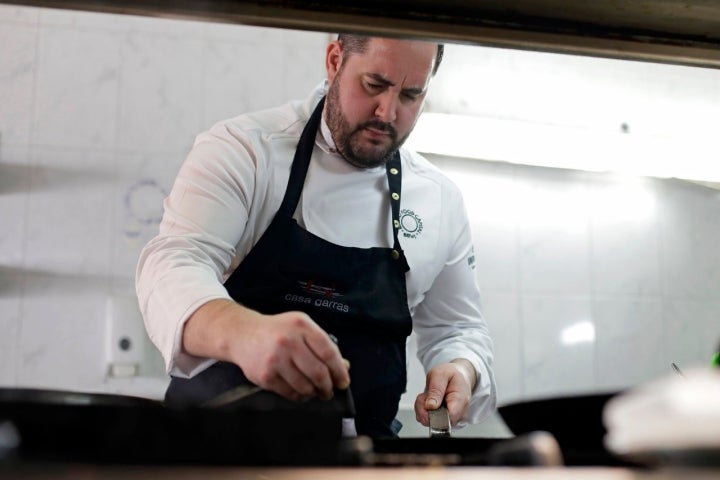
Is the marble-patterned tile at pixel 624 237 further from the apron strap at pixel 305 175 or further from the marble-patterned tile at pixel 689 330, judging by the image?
the apron strap at pixel 305 175

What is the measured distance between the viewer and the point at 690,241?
2.88 m

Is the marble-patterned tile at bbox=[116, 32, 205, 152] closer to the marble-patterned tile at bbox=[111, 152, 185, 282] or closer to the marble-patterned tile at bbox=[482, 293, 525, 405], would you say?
the marble-patterned tile at bbox=[111, 152, 185, 282]

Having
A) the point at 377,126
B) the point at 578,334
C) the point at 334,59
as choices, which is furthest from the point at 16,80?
the point at 578,334

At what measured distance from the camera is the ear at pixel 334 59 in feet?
5.28

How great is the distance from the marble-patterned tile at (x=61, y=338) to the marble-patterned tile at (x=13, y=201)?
12 cm

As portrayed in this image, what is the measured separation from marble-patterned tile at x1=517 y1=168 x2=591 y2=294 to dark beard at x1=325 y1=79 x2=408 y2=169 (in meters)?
1.19

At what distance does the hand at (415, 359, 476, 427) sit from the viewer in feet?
4.26

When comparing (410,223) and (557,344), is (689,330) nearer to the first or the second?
(557,344)

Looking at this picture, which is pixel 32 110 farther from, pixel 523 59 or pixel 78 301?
pixel 523 59

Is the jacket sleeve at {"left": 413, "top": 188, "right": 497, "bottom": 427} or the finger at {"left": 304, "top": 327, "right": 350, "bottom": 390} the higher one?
the jacket sleeve at {"left": 413, "top": 188, "right": 497, "bottom": 427}

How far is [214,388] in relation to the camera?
1.29m

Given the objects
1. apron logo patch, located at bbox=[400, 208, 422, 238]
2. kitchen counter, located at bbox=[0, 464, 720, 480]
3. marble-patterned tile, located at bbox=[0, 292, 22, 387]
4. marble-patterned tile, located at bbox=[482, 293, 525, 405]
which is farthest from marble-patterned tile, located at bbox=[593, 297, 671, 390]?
kitchen counter, located at bbox=[0, 464, 720, 480]

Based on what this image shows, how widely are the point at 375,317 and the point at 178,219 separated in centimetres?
39

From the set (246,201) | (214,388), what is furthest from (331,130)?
(214,388)
